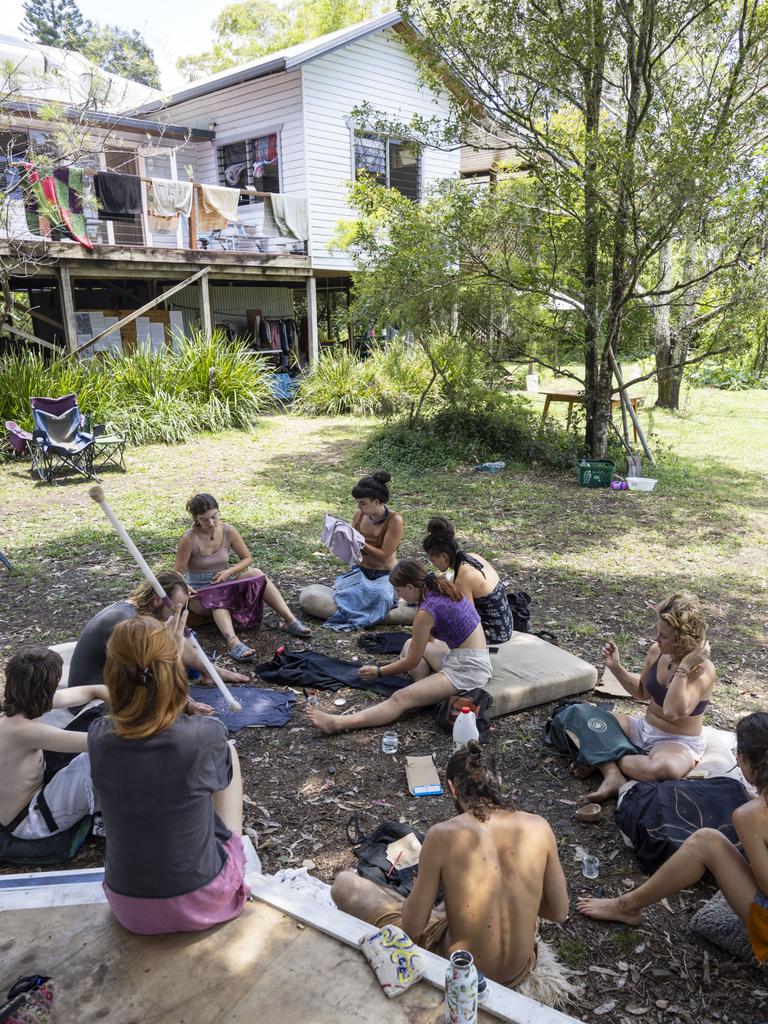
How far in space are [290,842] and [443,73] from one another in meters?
9.73

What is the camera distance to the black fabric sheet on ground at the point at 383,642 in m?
5.34

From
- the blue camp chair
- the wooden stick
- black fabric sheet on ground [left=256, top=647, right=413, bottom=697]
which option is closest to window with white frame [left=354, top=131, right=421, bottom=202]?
the blue camp chair

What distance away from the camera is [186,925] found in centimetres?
241

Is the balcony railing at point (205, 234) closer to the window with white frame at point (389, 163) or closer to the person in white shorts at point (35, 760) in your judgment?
the window with white frame at point (389, 163)

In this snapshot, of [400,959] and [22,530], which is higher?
[400,959]

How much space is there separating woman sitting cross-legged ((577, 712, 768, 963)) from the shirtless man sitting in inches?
24.0

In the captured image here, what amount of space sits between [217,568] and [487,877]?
3758 millimetres

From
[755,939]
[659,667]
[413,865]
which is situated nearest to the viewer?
[755,939]

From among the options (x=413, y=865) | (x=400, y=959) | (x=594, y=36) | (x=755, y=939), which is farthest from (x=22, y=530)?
(x=594, y=36)

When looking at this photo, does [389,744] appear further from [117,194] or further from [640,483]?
[117,194]

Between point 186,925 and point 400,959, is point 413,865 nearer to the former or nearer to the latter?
point 400,959

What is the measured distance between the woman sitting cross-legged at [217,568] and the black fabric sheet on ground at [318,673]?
399mm

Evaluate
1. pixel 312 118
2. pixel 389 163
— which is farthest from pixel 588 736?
pixel 389 163

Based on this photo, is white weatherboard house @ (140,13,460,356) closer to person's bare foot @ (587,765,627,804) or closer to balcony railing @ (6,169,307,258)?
balcony railing @ (6,169,307,258)
